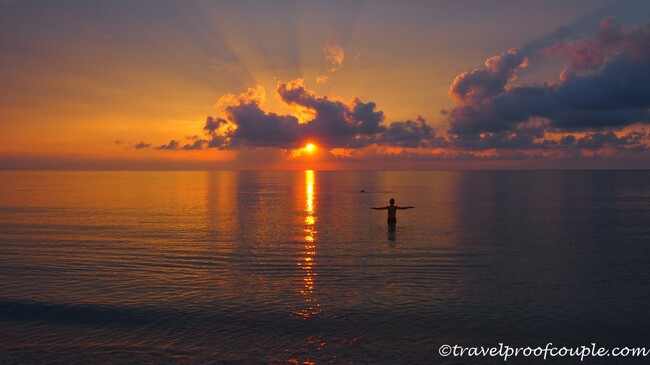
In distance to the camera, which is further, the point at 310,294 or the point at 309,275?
the point at 309,275

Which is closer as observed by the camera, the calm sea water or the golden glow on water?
the calm sea water

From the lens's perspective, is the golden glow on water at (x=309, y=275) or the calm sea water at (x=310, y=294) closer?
the calm sea water at (x=310, y=294)

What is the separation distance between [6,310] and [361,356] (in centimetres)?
1909

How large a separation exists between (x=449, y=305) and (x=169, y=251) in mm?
27204

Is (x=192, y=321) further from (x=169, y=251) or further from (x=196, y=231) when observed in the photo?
(x=196, y=231)

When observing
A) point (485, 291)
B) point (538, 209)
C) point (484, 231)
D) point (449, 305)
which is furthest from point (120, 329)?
point (538, 209)

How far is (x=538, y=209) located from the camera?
280 feet

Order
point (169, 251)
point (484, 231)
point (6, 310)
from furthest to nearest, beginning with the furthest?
point (484, 231), point (169, 251), point (6, 310)

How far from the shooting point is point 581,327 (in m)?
21.3

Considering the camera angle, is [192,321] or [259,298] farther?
[259,298]

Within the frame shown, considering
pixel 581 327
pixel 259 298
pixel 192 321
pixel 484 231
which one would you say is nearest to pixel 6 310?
pixel 192 321

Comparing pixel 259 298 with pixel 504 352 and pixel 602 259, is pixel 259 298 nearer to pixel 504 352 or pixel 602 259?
pixel 504 352

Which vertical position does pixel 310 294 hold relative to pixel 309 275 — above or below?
above

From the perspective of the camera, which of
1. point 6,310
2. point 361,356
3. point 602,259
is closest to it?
point 361,356
